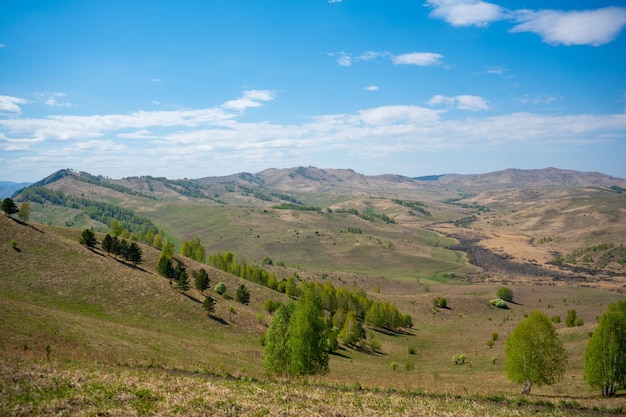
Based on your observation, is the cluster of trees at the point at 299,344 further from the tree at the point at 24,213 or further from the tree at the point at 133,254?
the tree at the point at 24,213

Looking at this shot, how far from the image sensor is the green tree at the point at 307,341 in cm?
3597

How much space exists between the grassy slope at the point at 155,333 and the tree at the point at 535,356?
2358mm

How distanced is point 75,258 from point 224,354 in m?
41.5

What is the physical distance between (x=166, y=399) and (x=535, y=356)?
38734mm

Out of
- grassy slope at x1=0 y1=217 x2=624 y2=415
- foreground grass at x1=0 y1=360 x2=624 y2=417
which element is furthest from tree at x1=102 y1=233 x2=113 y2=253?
foreground grass at x1=0 y1=360 x2=624 y2=417

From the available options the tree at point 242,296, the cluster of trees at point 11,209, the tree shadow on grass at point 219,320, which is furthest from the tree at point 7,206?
the tree at point 242,296

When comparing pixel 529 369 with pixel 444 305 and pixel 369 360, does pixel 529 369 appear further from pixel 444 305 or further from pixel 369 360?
pixel 444 305

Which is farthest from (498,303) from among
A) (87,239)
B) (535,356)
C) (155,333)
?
(87,239)

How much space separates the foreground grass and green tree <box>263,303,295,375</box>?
11.8 m

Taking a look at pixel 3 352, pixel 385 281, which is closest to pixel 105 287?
pixel 3 352

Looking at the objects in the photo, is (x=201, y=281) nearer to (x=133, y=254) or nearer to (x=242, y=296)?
(x=242, y=296)

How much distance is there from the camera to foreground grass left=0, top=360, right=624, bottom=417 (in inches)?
729

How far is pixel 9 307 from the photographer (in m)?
43.1

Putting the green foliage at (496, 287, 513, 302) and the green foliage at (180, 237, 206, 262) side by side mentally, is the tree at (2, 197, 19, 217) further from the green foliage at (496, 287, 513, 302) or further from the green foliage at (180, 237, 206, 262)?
the green foliage at (496, 287, 513, 302)
